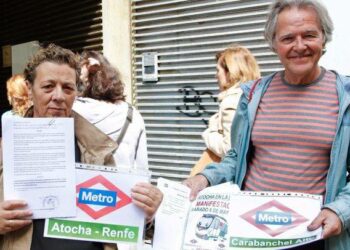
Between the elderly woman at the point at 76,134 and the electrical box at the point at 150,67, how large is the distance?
4.49 meters

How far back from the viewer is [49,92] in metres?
2.13

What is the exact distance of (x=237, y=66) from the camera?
13.1 ft

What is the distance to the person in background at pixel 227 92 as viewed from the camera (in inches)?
146

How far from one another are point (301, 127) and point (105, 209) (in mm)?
909

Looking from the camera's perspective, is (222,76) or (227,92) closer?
(227,92)

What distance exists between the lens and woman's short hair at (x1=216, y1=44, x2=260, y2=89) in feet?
13.0

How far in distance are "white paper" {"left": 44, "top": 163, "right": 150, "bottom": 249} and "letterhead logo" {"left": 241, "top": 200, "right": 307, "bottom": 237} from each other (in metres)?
0.46

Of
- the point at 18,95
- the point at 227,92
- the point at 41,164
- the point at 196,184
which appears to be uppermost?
the point at 18,95

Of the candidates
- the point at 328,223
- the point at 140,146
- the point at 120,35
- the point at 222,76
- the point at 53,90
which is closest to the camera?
the point at 328,223

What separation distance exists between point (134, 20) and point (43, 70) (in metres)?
5.06

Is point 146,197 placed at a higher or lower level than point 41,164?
lower

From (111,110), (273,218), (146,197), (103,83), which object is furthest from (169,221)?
(103,83)

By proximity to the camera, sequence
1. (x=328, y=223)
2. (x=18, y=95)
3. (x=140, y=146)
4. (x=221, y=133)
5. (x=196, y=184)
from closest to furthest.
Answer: (x=328, y=223) → (x=196, y=184) → (x=221, y=133) → (x=140, y=146) → (x=18, y=95)

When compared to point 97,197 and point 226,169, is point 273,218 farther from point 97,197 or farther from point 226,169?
point 97,197
